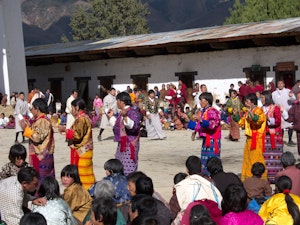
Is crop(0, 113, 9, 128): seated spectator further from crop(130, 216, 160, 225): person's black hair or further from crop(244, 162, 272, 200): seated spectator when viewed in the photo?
crop(130, 216, 160, 225): person's black hair

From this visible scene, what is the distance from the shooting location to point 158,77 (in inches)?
1136

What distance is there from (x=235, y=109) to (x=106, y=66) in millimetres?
12301

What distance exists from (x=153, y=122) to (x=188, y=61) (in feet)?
23.3

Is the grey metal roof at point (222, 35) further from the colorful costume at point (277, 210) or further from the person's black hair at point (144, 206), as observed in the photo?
the person's black hair at point (144, 206)

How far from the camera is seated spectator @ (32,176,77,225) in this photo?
757 centimetres

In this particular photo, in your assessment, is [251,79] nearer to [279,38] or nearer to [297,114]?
[279,38]

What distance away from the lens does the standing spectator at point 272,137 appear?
1262 cm

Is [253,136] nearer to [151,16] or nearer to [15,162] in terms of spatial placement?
[15,162]

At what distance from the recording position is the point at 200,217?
627 centimetres

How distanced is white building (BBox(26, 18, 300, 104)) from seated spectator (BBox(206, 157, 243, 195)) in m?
14.1

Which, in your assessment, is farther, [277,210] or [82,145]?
[82,145]

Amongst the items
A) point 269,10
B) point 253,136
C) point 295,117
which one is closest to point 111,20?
point 269,10

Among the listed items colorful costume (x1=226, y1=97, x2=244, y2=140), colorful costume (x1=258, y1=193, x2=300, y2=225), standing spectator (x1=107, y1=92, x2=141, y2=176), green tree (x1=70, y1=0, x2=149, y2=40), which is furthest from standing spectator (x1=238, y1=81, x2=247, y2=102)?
green tree (x1=70, y1=0, x2=149, y2=40)

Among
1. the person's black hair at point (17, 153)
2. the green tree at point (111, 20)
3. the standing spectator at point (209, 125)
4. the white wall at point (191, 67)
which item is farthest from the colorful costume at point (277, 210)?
the green tree at point (111, 20)
